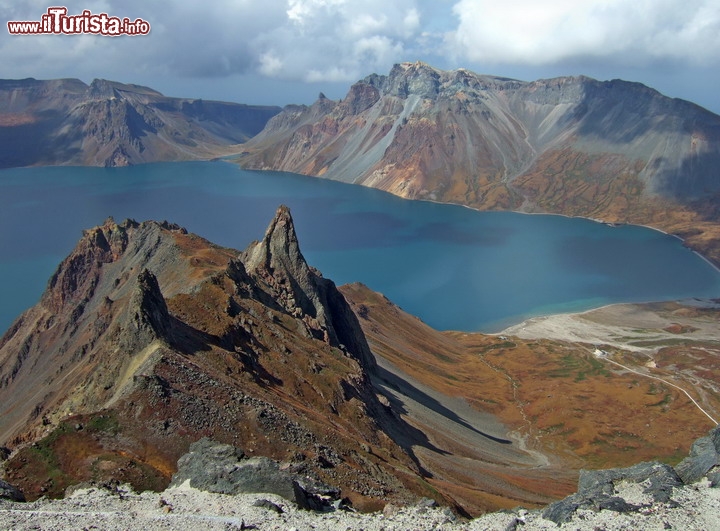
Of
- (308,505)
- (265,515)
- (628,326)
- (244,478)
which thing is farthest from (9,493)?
(628,326)

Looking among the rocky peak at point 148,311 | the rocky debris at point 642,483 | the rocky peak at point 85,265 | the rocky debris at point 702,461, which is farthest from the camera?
the rocky peak at point 85,265

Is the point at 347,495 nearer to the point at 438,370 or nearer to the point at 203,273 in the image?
the point at 203,273

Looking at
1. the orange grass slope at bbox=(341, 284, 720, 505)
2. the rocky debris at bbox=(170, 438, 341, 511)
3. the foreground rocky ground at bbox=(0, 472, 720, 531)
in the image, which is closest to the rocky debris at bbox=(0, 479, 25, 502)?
the foreground rocky ground at bbox=(0, 472, 720, 531)

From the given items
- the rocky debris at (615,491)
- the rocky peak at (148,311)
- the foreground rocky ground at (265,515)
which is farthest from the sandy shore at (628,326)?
the foreground rocky ground at (265,515)

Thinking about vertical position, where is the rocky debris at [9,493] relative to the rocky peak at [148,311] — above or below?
below

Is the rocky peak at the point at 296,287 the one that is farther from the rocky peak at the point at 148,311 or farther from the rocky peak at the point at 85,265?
the rocky peak at the point at 85,265

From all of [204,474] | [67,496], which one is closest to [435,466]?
[204,474]

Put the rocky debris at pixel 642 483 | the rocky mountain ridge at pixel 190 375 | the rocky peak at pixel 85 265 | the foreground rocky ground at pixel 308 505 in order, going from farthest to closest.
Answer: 1. the rocky peak at pixel 85 265
2. the rocky mountain ridge at pixel 190 375
3. the rocky debris at pixel 642 483
4. the foreground rocky ground at pixel 308 505
